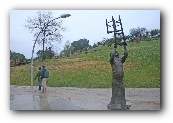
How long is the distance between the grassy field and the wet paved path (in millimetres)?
88

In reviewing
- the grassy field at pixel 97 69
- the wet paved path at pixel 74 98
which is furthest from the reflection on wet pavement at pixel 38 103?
the grassy field at pixel 97 69

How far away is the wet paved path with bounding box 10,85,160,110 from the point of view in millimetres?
8281

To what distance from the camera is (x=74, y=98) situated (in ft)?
28.0

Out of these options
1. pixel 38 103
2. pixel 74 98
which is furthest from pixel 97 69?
pixel 38 103

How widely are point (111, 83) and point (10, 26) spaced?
1828 mm

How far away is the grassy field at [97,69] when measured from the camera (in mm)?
8391

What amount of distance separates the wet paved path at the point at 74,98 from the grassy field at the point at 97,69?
9 centimetres

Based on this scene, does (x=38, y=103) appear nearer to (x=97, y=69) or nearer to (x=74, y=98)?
(x=74, y=98)

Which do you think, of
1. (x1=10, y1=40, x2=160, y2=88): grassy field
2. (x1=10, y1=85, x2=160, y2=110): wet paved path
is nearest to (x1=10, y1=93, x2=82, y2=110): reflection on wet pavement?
(x1=10, y1=85, x2=160, y2=110): wet paved path

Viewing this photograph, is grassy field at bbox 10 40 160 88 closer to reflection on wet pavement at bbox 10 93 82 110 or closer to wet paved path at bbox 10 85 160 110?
wet paved path at bbox 10 85 160 110

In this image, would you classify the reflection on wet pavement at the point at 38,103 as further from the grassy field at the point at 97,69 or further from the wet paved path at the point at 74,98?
the grassy field at the point at 97,69
